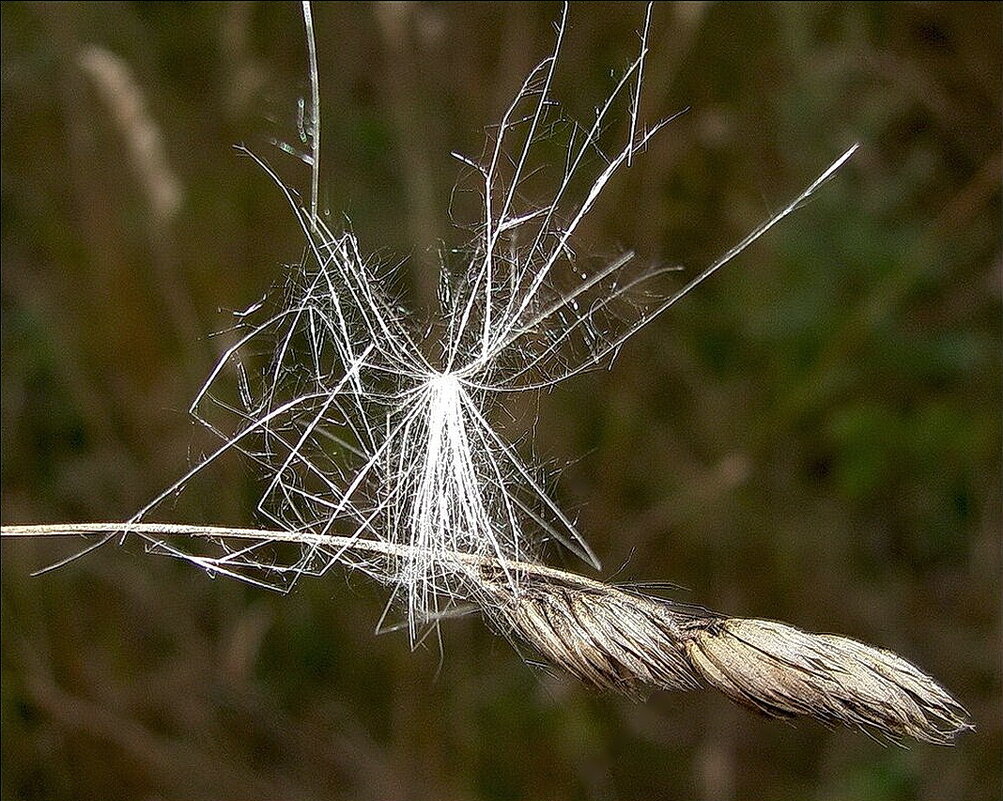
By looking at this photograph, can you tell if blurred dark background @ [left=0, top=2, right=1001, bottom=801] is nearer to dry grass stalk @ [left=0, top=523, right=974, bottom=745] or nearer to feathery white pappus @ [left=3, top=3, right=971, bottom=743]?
feathery white pappus @ [left=3, top=3, right=971, bottom=743]

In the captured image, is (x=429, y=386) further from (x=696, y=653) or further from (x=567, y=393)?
(x=567, y=393)

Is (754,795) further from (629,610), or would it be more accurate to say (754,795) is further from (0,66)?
(0,66)

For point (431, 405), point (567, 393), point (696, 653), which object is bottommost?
point (696, 653)

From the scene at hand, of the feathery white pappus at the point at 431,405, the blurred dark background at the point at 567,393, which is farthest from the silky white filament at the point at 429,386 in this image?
the blurred dark background at the point at 567,393

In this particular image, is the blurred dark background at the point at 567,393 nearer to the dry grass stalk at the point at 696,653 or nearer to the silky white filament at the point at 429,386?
the silky white filament at the point at 429,386

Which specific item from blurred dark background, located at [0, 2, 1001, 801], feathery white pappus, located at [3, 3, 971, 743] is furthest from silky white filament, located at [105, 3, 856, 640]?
→ blurred dark background, located at [0, 2, 1001, 801]

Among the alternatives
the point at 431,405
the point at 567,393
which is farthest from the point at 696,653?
the point at 567,393

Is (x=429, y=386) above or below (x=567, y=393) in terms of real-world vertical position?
below
